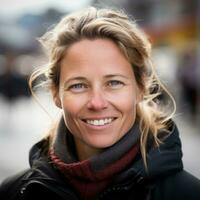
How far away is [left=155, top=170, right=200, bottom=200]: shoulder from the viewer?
10.5 ft

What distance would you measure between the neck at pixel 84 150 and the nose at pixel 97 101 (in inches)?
9.5

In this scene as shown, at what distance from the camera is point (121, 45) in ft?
11.1

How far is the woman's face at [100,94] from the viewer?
3.33 metres

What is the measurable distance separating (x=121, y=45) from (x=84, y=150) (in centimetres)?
51

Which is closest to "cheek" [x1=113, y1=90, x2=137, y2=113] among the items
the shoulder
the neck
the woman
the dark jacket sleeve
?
the woman

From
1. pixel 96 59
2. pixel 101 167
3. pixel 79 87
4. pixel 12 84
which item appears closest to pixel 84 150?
pixel 101 167

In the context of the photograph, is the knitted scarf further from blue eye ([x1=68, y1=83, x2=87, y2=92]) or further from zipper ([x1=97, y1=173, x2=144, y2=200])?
blue eye ([x1=68, y1=83, x2=87, y2=92])

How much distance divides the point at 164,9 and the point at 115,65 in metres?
40.0

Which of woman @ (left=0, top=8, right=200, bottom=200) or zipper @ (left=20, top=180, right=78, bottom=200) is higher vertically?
woman @ (left=0, top=8, right=200, bottom=200)

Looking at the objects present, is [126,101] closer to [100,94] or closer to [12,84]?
[100,94]

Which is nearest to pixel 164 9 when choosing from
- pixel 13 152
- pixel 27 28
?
pixel 27 28

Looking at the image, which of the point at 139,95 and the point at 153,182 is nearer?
the point at 153,182

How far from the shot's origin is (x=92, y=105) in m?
3.28

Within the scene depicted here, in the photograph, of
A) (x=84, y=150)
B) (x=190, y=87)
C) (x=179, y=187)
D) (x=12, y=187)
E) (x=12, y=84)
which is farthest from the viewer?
(x=190, y=87)
